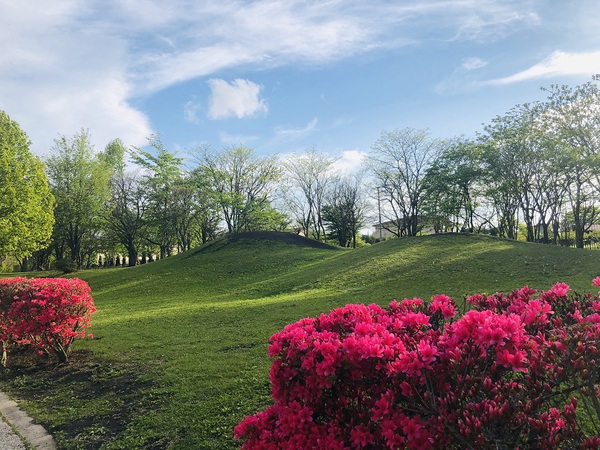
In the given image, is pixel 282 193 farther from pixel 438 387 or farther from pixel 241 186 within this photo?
pixel 438 387

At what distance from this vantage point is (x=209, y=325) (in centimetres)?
812

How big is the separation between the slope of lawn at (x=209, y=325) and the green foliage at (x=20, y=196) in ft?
12.2

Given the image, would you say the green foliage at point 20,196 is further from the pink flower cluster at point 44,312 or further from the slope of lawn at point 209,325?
the pink flower cluster at point 44,312

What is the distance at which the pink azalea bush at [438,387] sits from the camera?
1531mm

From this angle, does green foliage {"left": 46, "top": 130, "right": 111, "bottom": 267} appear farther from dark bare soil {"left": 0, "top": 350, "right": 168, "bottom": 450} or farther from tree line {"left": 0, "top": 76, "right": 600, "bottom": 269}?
dark bare soil {"left": 0, "top": 350, "right": 168, "bottom": 450}

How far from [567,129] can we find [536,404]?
23005mm

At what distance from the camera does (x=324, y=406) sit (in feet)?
6.35

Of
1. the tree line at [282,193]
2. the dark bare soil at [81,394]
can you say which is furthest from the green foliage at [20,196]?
the dark bare soil at [81,394]

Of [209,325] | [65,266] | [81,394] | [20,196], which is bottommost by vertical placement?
[81,394]

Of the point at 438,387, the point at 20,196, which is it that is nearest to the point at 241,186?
the point at 20,196

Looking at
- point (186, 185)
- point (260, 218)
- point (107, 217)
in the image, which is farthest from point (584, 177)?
point (107, 217)

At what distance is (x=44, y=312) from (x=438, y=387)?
6.07m

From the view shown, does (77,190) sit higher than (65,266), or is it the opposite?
(77,190)

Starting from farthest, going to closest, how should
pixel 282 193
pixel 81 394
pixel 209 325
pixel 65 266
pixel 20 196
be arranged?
pixel 282 193, pixel 65 266, pixel 20 196, pixel 209 325, pixel 81 394
